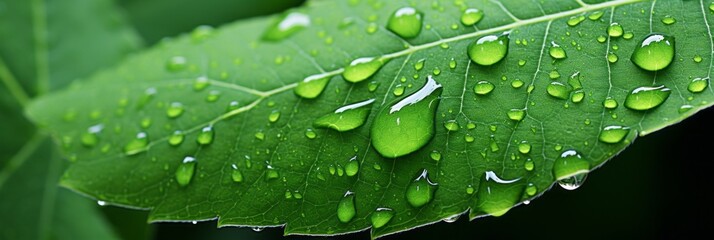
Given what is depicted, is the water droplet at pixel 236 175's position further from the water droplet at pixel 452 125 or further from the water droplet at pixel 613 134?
the water droplet at pixel 613 134

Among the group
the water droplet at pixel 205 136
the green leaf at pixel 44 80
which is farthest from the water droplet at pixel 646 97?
the green leaf at pixel 44 80

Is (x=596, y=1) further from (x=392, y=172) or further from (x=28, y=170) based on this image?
(x=28, y=170)

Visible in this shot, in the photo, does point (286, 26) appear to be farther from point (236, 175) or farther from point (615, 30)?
point (615, 30)

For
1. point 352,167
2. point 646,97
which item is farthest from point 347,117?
point 646,97

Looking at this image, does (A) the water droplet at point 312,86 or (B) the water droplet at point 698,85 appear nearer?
(B) the water droplet at point 698,85

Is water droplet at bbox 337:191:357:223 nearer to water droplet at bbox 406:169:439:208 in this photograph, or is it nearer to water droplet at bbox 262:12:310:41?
water droplet at bbox 406:169:439:208
